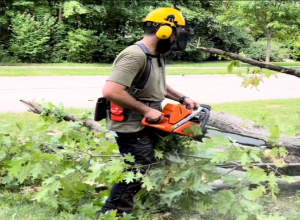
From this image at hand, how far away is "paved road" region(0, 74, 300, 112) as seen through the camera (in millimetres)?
8870

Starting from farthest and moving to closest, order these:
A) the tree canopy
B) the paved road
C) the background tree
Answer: the background tree, the tree canopy, the paved road

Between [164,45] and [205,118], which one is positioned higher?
[164,45]

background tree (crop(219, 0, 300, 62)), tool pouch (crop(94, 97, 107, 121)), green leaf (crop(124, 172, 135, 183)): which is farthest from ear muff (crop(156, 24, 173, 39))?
background tree (crop(219, 0, 300, 62))

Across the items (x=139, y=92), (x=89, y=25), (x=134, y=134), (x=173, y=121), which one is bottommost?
(x=89, y=25)

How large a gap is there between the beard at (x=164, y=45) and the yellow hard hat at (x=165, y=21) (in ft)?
0.18

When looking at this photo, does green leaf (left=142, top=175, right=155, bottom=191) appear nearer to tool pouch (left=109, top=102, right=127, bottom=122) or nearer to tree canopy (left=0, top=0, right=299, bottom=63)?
tool pouch (left=109, top=102, right=127, bottom=122)

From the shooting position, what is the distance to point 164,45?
262 cm

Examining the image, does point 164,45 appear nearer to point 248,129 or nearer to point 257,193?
point 257,193

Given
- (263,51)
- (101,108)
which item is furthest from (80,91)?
(263,51)

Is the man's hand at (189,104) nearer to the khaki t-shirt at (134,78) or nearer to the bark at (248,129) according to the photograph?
the khaki t-shirt at (134,78)

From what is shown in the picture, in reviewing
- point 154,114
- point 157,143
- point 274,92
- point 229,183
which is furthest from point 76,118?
point 274,92

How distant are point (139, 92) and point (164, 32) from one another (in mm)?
443

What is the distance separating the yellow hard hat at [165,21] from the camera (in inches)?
100

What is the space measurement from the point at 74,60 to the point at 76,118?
16.4 m
